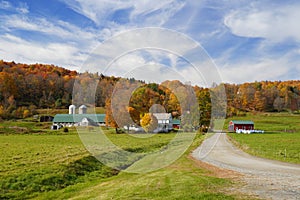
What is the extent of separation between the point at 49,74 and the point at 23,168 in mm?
131368

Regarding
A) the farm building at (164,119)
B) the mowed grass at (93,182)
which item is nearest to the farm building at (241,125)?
the farm building at (164,119)

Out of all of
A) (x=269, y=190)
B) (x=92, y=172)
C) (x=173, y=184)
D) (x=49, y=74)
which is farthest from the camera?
(x=49, y=74)

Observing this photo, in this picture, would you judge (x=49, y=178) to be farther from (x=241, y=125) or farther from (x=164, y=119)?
(x=241, y=125)

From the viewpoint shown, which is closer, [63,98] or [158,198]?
[158,198]

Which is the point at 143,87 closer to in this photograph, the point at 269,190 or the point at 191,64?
the point at 191,64

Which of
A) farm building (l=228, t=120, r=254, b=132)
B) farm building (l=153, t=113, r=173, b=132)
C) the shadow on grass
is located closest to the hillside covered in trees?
farm building (l=228, t=120, r=254, b=132)

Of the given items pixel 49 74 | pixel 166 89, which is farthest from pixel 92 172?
pixel 49 74

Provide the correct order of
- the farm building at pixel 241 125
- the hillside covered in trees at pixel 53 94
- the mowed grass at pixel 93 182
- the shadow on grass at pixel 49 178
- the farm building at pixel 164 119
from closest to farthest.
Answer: the mowed grass at pixel 93 182 < the shadow on grass at pixel 49 178 < the farm building at pixel 164 119 < the farm building at pixel 241 125 < the hillside covered in trees at pixel 53 94

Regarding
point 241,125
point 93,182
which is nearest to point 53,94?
point 241,125

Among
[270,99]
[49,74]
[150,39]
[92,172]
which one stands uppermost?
[49,74]

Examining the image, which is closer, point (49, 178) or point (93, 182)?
point (49, 178)

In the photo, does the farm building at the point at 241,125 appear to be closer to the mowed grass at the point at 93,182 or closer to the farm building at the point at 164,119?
the farm building at the point at 164,119

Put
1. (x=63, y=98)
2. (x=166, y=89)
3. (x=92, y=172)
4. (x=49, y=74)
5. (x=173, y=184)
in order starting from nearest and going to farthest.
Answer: (x=173, y=184) → (x=166, y=89) → (x=92, y=172) → (x=63, y=98) → (x=49, y=74)

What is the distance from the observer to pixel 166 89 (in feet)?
64.5
